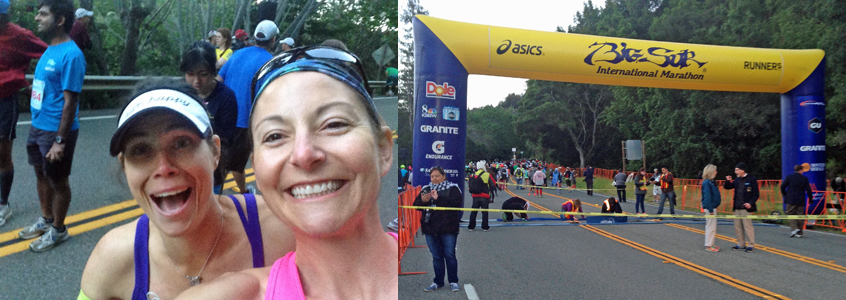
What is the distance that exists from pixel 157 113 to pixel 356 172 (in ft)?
1.12

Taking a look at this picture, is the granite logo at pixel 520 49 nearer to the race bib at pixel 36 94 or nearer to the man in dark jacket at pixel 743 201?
the man in dark jacket at pixel 743 201

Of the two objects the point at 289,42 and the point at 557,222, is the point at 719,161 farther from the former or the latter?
the point at 289,42

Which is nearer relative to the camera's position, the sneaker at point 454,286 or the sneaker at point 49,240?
the sneaker at point 49,240

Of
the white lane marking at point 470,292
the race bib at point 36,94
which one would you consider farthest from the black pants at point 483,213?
the race bib at point 36,94

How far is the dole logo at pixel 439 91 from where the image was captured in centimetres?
224

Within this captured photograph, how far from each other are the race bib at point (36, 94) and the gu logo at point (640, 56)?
282 cm

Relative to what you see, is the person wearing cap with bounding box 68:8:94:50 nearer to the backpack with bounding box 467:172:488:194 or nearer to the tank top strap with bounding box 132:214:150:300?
the tank top strap with bounding box 132:214:150:300

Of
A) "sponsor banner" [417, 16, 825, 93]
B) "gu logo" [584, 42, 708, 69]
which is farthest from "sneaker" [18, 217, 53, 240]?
"gu logo" [584, 42, 708, 69]

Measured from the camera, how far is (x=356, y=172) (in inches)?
33.8

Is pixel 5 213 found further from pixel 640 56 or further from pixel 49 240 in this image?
pixel 640 56

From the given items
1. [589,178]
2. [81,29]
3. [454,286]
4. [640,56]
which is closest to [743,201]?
[589,178]

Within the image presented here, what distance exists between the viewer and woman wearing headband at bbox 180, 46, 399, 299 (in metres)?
0.82

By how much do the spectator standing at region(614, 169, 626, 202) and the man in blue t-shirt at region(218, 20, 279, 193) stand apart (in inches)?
106

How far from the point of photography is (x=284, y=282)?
Answer: 0.95 meters
